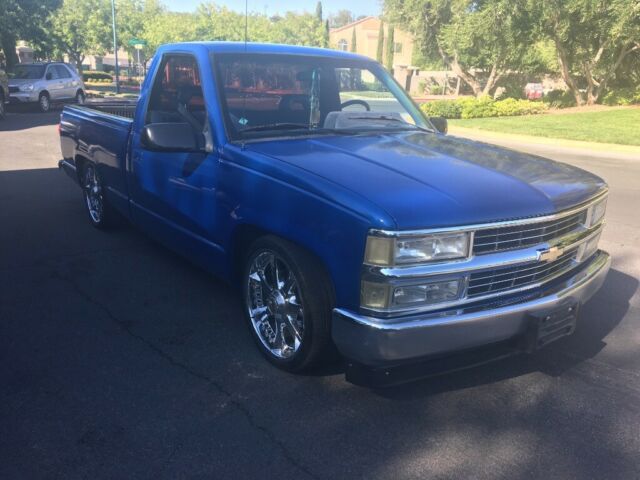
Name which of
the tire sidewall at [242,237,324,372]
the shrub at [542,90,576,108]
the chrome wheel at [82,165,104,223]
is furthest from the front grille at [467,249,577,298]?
the shrub at [542,90,576,108]

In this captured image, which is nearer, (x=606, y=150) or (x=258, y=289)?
(x=258, y=289)

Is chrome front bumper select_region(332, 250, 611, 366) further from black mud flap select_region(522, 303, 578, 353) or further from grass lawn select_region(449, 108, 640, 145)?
grass lawn select_region(449, 108, 640, 145)

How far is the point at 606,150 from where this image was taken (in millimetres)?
15398

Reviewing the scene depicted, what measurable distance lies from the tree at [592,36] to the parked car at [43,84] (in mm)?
18830

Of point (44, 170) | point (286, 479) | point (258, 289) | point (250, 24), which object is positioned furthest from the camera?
point (250, 24)

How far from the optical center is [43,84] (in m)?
20.4

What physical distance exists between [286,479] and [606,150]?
51.0 ft

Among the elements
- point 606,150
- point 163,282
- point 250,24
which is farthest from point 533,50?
point 163,282

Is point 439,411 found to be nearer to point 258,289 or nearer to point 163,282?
point 258,289

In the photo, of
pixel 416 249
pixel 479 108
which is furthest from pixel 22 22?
pixel 416 249

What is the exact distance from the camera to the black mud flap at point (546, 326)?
2.85 meters

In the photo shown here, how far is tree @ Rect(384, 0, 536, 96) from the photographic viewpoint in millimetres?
24562

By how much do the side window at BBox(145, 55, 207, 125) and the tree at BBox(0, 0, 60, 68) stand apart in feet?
96.0

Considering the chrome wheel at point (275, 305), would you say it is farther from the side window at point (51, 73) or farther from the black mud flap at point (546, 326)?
the side window at point (51, 73)
